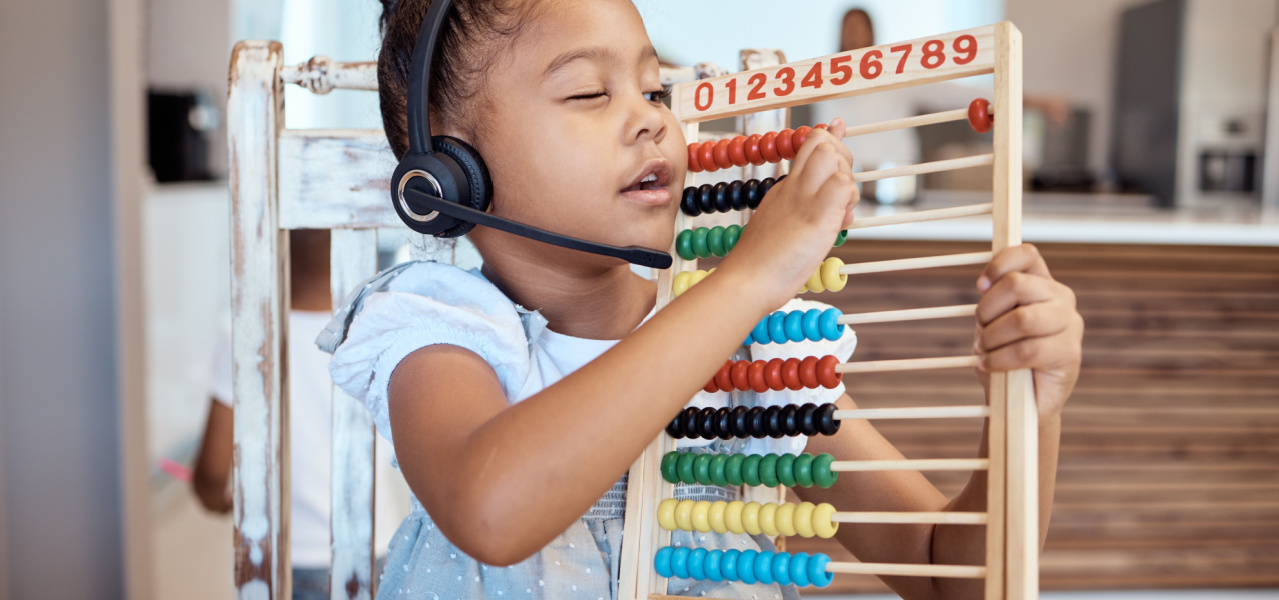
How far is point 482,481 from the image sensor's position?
57cm

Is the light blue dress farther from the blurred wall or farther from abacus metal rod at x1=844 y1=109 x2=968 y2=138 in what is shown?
the blurred wall

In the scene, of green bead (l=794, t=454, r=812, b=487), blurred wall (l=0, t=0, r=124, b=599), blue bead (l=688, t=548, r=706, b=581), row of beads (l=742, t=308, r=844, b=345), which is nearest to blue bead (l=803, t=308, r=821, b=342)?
row of beads (l=742, t=308, r=844, b=345)

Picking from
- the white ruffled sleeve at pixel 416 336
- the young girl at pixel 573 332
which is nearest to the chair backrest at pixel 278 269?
the young girl at pixel 573 332

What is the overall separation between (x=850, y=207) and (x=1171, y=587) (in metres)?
2.15

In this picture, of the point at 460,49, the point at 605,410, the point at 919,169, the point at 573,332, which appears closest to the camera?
the point at 605,410

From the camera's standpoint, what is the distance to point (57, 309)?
1763 mm

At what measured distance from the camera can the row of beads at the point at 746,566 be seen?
2.30ft

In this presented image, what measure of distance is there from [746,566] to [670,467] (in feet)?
0.34

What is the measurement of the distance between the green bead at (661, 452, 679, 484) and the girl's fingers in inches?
11.5

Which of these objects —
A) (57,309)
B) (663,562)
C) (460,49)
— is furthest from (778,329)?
(57,309)

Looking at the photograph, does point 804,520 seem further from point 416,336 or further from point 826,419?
point 416,336

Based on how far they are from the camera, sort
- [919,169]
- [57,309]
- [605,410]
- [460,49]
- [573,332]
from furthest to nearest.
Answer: [57,309] → [573,332] → [460,49] → [919,169] → [605,410]

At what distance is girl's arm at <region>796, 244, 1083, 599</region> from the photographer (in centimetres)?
60

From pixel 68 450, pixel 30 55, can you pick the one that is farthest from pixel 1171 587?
pixel 30 55
